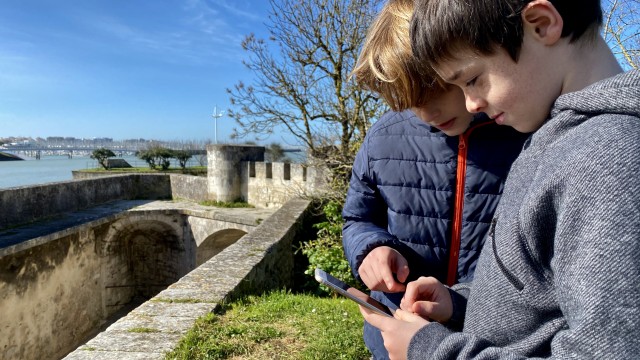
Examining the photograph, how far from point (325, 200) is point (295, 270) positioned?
1.85 m

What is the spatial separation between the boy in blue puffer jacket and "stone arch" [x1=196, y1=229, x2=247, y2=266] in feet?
36.3

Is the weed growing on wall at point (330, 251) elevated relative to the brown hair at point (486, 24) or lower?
lower

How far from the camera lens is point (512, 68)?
841 mm

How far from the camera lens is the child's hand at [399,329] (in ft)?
3.25

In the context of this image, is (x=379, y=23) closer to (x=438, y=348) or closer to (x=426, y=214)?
(x=426, y=214)

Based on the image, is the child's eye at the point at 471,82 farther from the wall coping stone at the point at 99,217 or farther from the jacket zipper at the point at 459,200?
the wall coping stone at the point at 99,217

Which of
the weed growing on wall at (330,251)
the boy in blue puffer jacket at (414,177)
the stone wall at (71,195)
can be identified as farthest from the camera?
the stone wall at (71,195)

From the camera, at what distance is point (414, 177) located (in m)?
1.58

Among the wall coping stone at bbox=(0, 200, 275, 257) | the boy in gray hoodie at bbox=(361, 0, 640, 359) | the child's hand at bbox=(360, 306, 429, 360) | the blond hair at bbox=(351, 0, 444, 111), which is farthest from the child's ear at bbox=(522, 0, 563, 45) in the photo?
the wall coping stone at bbox=(0, 200, 275, 257)

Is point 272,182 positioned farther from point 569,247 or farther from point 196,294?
point 569,247

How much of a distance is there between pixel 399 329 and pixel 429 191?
0.64 metres

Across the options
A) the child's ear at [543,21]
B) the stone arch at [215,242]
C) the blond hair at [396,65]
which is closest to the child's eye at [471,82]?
the child's ear at [543,21]

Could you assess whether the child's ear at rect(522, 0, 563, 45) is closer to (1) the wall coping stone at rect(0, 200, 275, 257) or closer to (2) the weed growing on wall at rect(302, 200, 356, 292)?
(2) the weed growing on wall at rect(302, 200, 356, 292)

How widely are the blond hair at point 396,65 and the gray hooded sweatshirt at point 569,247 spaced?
409 mm
